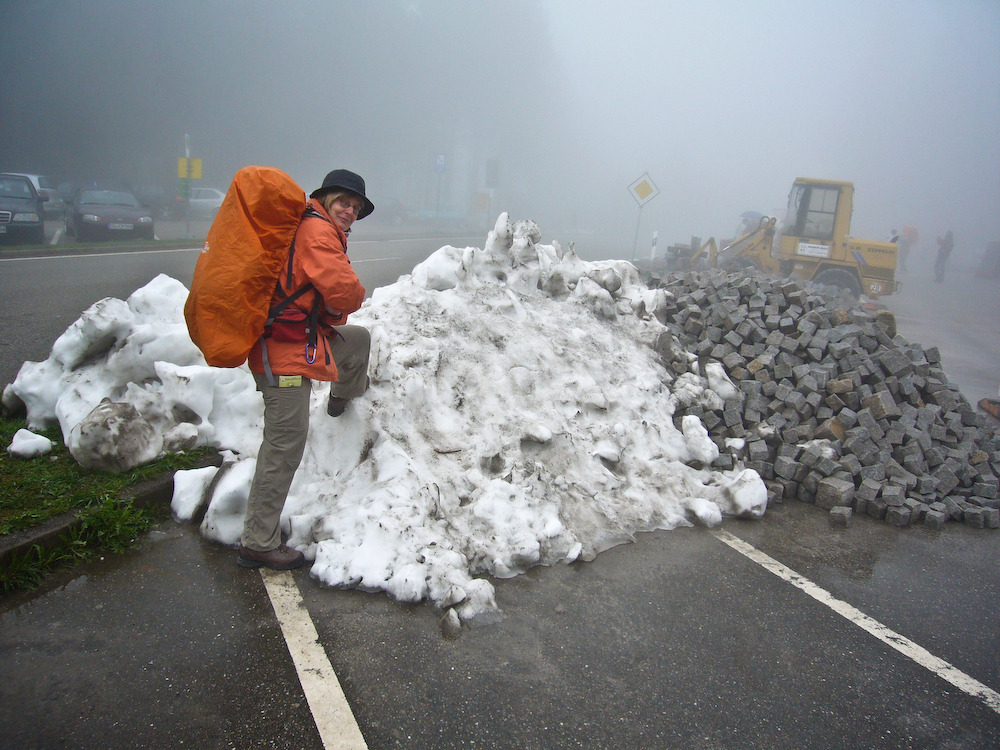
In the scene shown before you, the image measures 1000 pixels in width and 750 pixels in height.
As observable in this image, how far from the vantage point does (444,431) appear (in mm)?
3816

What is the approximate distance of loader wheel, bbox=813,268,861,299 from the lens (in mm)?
14969

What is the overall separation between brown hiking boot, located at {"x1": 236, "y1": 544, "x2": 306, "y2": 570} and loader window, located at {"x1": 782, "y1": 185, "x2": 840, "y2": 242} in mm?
15938

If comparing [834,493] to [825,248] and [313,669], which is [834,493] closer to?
[313,669]

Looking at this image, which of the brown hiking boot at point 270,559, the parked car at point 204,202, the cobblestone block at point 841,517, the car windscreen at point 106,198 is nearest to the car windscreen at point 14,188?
the car windscreen at point 106,198

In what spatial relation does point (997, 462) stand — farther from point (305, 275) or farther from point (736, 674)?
point (305, 275)

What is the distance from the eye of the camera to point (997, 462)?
483 cm

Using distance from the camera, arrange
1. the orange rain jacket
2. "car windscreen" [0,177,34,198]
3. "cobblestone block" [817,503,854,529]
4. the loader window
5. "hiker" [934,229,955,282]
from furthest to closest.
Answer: "hiker" [934,229,955,282]
the loader window
"car windscreen" [0,177,34,198]
"cobblestone block" [817,503,854,529]
the orange rain jacket

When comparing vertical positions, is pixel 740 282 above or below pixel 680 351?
above

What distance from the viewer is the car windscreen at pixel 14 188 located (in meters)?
13.2

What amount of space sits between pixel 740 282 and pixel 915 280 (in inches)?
1209

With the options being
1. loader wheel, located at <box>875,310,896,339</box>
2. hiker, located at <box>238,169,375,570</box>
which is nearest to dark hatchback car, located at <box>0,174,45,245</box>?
hiker, located at <box>238,169,375,570</box>

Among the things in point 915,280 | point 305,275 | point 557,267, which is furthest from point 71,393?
point 915,280

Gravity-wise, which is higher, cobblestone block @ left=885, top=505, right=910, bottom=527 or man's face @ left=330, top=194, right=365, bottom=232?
man's face @ left=330, top=194, right=365, bottom=232

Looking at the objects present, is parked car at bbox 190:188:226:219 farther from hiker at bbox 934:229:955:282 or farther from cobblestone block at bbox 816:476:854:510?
hiker at bbox 934:229:955:282
